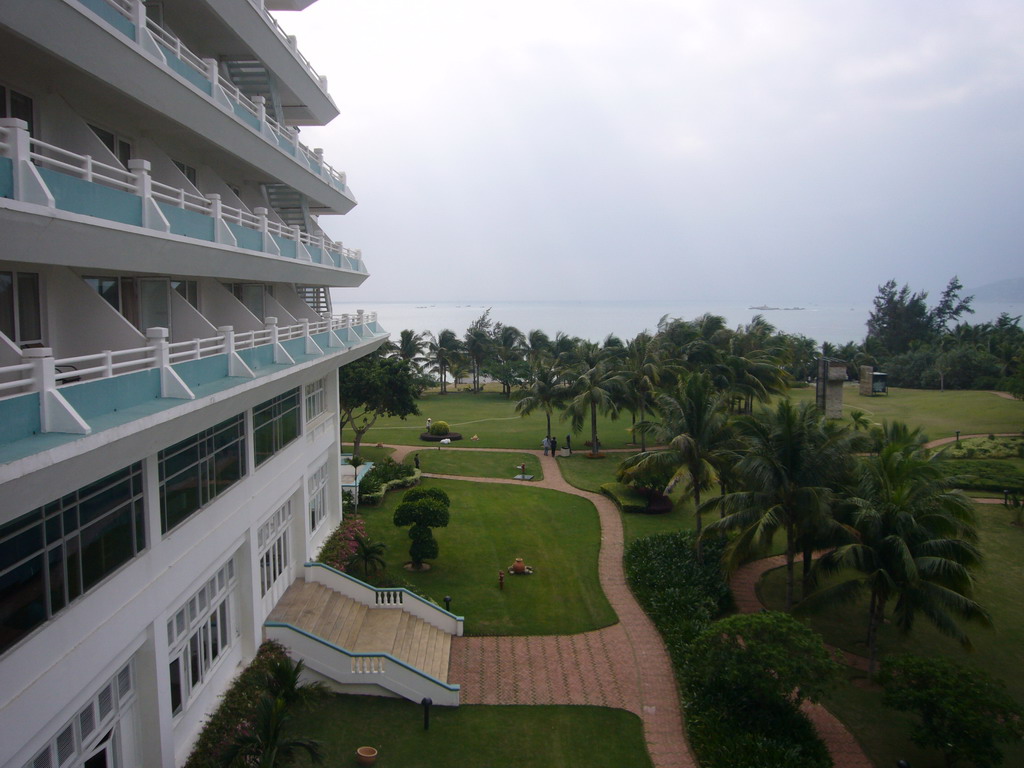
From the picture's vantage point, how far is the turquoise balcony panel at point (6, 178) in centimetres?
659

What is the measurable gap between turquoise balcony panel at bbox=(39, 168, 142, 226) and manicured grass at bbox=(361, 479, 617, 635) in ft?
42.6

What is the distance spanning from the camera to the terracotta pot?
1246 centimetres

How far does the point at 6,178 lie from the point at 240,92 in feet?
33.4

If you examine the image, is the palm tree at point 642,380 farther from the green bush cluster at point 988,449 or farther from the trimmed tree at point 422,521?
the trimmed tree at point 422,521

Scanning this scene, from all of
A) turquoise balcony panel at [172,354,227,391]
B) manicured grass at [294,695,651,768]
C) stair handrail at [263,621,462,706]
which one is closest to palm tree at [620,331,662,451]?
manicured grass at [294,695,651,768]

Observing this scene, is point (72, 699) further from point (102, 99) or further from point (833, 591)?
point (833, 591)

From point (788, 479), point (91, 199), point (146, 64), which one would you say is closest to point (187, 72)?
point (146, 64)

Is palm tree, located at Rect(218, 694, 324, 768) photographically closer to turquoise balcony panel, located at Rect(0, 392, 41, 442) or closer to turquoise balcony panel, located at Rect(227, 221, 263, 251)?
turquoise balcony panel, located at Rect(0, 392, 41, 442)

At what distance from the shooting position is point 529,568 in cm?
2189

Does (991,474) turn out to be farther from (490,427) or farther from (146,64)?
(146,64)

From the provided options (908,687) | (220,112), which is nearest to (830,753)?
(908,687)

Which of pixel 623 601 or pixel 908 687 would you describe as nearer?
pixel 908 687

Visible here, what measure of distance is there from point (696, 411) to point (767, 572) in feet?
18.6

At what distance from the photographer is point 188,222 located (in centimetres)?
1036
